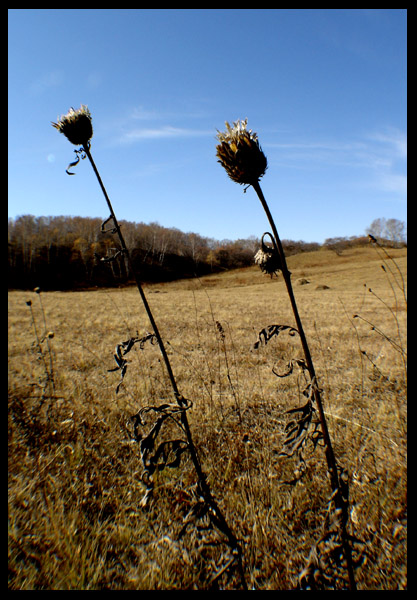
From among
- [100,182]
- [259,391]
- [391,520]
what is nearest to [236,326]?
[259,391]

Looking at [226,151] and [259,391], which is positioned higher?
[226,151]

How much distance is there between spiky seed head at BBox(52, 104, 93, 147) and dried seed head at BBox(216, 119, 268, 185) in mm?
868

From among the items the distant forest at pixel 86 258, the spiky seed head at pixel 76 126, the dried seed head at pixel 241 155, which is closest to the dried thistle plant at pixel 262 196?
the dried seed head at pixel 241 155

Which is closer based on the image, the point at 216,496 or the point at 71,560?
the point at 71,560

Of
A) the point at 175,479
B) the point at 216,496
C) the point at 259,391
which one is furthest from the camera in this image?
the point at 259,391

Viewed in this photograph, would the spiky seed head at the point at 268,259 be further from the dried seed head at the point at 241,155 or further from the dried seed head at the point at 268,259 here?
the dried seed head at the point at 241,155

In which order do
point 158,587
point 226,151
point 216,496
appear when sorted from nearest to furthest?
point 226,151 → point 158,587 → point 216,496

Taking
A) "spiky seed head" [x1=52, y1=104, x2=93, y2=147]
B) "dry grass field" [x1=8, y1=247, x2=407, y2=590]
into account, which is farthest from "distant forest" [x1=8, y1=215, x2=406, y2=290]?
"spiky seed head" [x1=52, y1=104, x2=93, y2=147]

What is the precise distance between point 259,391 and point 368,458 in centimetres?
202

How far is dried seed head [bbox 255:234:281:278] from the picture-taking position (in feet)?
4.90

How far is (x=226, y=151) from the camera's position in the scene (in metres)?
1.40

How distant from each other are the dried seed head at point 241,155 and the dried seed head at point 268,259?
358 millimetres

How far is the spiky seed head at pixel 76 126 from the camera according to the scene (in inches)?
66.2
